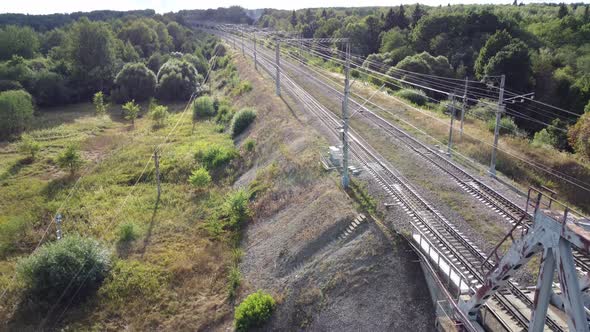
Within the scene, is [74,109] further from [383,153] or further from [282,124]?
[383,153]

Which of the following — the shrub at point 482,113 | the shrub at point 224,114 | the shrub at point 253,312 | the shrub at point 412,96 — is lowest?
the shrub at point 253,312

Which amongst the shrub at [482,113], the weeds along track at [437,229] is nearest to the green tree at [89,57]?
the weeds along track at [437,229]

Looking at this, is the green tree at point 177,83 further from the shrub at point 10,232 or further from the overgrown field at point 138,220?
the shrub at point 10,232

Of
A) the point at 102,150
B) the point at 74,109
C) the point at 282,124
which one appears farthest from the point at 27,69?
the point at 282,124

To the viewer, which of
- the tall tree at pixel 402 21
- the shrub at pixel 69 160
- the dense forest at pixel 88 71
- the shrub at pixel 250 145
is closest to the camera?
the shrub at pixel 250 145

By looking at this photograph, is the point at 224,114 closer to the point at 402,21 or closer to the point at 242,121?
the point at 242,121

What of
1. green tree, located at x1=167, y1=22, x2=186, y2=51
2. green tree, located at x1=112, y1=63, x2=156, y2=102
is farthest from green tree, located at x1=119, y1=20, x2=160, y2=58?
green tree, located at x1=112, y1=63, x2=156, y2=102
